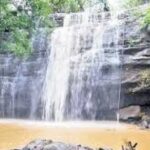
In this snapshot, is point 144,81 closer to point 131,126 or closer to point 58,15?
point 131,126

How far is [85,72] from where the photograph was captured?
19.4m

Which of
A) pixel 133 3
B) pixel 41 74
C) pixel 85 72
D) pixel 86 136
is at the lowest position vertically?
pixel 86 136

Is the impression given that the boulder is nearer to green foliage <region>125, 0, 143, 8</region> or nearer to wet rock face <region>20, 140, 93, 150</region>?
Answer: green foliage <region>125, 0, 143, 8</region>

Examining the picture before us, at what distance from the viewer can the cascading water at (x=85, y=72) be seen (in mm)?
18859

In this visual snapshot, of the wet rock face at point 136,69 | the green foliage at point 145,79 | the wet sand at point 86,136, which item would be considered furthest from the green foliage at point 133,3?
the wet sand at point 86,136

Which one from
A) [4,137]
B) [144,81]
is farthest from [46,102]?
[4,137]

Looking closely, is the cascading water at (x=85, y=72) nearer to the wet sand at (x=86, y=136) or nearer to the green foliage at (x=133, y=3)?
the wet sand at (x=86, y=136)

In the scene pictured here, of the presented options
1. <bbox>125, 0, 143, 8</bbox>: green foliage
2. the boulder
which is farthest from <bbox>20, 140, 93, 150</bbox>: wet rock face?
<bbox>125, 0, 143, 8</bbox>: green foliage

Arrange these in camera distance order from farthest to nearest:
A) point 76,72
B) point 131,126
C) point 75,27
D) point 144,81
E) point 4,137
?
1. point 75,27
2. point 76,72
3. point 144,81
4. point 131,126
5. point 4,137

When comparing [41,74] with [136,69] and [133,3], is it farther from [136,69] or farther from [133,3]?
[133,3]

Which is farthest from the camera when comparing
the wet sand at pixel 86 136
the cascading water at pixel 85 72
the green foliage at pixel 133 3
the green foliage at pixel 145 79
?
the green foliage at pixel 133 3

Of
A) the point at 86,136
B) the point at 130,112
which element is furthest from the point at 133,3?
the point at 86,136

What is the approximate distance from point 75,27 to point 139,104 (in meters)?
5.07

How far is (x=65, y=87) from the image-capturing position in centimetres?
1973
